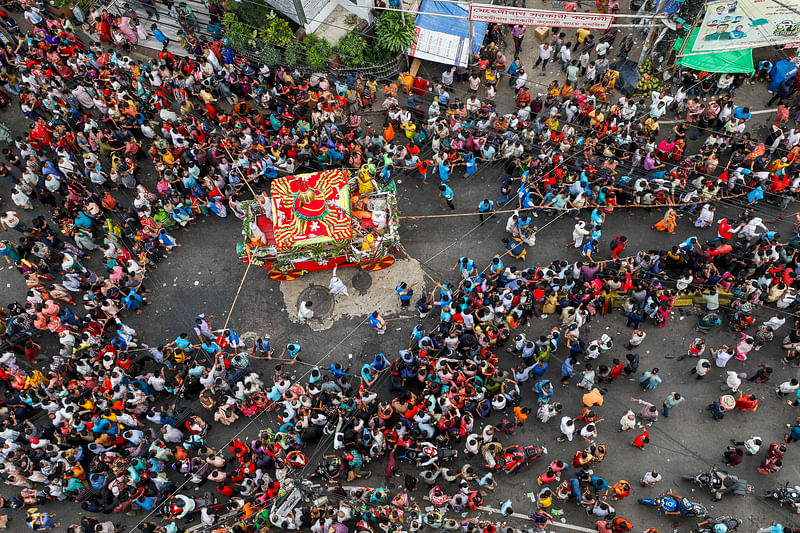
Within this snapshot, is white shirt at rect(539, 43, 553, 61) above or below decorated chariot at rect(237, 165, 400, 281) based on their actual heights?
above

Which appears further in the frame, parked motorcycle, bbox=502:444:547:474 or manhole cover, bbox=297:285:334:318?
manhole cover, bbox=297:285:334:318

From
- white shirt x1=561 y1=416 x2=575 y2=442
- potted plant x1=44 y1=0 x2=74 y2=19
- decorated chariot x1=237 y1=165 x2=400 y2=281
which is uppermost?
potted plant x1=44 y1=0 x2=74 y2=19

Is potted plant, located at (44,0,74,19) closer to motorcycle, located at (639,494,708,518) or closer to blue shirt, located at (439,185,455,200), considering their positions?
blue shirt, located at (439,185,455,200)

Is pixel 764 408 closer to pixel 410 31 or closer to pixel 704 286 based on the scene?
pixel 704 286

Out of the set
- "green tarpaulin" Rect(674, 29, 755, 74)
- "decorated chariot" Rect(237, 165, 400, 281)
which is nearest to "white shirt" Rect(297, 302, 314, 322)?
"decorated chariot" Rect(237, 165, 400, 281)

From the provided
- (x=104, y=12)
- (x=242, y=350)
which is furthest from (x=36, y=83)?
(x=242, y=350)

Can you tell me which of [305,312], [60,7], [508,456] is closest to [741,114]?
[508,456]

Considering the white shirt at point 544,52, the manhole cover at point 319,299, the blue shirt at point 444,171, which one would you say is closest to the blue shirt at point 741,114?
the white shirt at point 544,52
